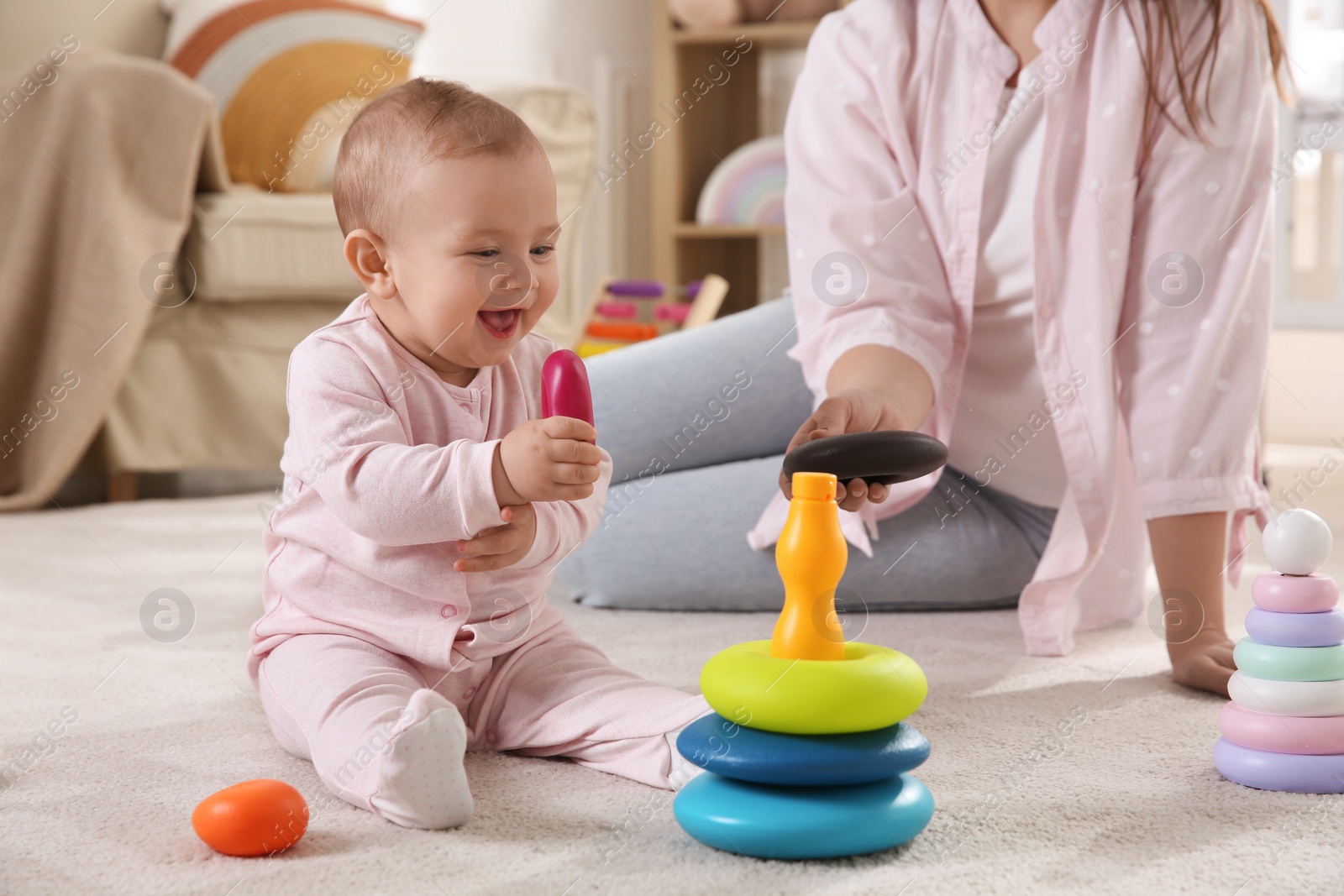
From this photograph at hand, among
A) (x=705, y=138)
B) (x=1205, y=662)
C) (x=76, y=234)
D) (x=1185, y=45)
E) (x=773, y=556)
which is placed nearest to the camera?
(x=1205, y=662)

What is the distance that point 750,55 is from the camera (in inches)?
119

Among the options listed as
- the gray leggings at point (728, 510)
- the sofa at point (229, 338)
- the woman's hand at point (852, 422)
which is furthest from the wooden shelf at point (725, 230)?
the woman's hand at point (852, 422)

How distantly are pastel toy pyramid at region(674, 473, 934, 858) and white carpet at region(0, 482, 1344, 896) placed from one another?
0.02m

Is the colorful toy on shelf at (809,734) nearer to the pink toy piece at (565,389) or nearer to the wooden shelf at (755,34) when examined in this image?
the pink toy piece at (565,389)

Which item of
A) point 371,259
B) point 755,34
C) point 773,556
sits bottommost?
point 773,556

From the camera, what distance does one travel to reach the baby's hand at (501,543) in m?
0.71

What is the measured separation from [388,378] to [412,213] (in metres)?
0.10

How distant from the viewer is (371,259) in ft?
2.54

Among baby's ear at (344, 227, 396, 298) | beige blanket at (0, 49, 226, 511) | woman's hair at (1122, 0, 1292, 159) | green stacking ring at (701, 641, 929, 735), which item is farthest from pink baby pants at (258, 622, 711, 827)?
beige blanket at (0, 49, 226, 511)

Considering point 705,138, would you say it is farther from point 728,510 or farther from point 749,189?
point 728,510

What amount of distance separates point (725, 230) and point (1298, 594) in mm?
2215

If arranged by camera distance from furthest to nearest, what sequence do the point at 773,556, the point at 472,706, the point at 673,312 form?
1. the point at 673,312
2. the point at 773,556
3. the point at 472,706

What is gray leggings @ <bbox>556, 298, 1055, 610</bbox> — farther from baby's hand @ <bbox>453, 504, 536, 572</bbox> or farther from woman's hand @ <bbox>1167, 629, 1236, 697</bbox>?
baby's hand @ <bbox>453, 504, 536, 572</bbox>

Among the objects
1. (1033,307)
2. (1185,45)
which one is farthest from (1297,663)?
(1185,45)
